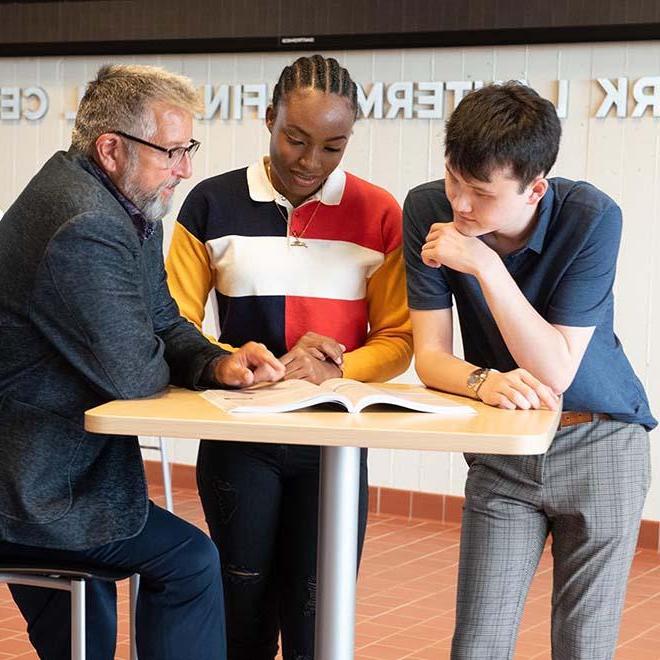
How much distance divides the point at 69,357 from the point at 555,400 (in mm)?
881

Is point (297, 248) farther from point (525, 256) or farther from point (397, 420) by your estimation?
point (397, 420)

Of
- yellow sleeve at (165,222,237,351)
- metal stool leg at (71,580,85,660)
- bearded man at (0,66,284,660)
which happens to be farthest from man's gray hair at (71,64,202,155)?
metal stool leg at (71,580,85,660)

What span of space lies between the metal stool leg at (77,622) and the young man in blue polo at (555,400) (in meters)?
0.73

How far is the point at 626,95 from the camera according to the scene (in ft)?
17.3

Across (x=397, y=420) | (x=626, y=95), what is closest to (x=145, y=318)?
(x=397, y=420)

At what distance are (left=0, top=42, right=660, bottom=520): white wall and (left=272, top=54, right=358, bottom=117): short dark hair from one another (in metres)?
2.83

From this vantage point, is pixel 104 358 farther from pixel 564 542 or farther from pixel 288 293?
pixel 564 542

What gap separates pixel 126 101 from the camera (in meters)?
2.46

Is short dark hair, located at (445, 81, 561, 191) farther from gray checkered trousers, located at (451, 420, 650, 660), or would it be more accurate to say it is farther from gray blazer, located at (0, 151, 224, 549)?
gray blazer, located at (0, 151, 224, 549)

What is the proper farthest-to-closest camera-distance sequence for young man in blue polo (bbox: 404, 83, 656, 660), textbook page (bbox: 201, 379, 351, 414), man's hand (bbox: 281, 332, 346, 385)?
man's hand (bbox: 281, 332, 346, 385) → young man in blue polo (bbox: 404, 83, 656, 660) → textbook page (bbox: 201, 379, 351, 414)

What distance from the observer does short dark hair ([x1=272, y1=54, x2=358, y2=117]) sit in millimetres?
2668

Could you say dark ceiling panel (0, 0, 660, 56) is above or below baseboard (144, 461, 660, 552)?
above

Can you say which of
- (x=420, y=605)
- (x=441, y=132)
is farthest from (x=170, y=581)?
(x=441, y=132)

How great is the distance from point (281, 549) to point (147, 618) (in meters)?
0.37
